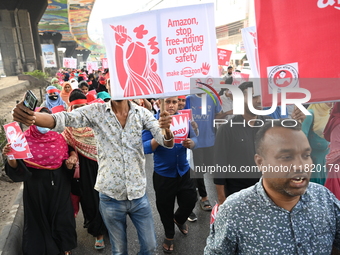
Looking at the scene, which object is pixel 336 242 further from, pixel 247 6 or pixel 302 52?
pixel 247 6

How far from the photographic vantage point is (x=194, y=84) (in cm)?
224

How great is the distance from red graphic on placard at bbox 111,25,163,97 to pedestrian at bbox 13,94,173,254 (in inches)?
10.7

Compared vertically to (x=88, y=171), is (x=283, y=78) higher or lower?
higher

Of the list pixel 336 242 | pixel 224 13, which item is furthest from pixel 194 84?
pixel 224 13

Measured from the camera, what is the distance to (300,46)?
1.78 metres

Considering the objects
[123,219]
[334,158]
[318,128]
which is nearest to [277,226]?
[334,158]

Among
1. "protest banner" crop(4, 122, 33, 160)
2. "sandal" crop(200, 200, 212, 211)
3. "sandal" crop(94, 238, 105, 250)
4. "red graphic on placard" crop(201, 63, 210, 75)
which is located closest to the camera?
"red graphic on placard" crop(201, 63, 210, 75)

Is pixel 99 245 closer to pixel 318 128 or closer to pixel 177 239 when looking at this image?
pixel 177 239

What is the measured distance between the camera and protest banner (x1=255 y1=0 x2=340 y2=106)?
172 centimetres

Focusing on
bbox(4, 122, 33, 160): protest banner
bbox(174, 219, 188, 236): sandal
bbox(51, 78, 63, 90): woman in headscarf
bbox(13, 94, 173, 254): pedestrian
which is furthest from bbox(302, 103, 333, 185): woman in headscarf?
bbox(51, 78, 63, 90): woman in headscarf

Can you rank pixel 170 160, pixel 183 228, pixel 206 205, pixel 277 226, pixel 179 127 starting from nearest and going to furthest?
pixel 277 226, pixel 179 127, pixel 170 160, pixel 183 228, pixel 206 205

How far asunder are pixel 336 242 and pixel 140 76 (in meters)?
1.59

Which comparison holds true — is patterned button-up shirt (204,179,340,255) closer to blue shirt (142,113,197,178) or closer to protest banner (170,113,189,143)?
protest banner (170,113,189,143)

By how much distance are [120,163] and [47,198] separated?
1.11 m
